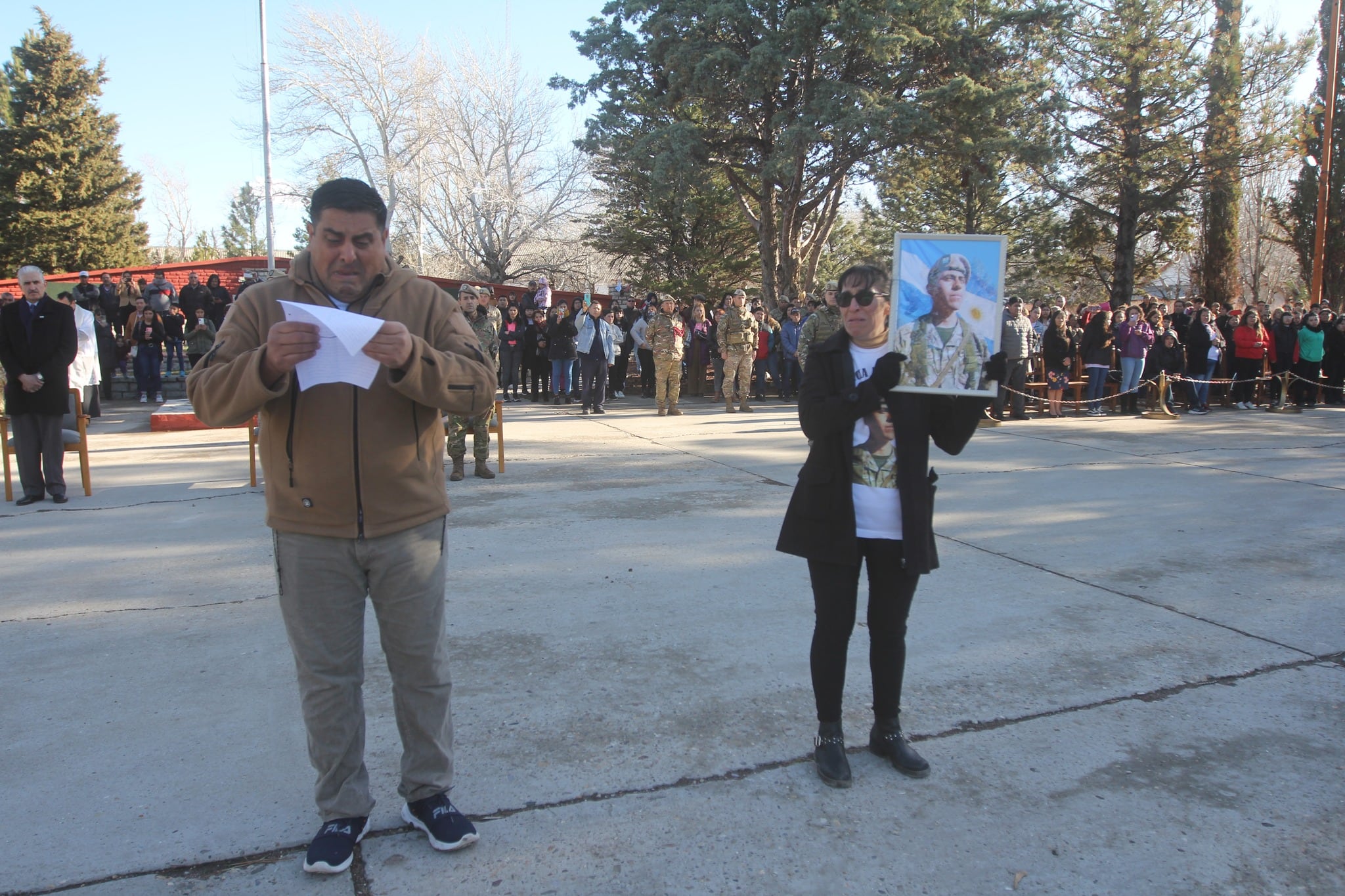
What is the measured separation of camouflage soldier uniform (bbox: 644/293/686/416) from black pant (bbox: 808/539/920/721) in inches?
441

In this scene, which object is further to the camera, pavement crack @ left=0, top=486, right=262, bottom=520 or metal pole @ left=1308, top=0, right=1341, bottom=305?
metal pole @ left=1308, top=0, right=1341, bottom=305

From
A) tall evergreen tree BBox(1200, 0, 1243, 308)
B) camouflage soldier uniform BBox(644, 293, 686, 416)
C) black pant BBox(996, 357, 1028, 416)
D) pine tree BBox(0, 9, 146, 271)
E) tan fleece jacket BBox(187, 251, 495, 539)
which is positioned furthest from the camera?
pine tree BBox(0, 9, 146, 271)

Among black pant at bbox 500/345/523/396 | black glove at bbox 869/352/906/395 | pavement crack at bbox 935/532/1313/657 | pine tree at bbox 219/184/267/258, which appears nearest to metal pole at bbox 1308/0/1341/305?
black pant at bbox 500/345/523/396

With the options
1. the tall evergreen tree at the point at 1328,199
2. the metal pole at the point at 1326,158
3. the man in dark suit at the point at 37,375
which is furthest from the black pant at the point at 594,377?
the tall evergreen tree at the point at 1328,199

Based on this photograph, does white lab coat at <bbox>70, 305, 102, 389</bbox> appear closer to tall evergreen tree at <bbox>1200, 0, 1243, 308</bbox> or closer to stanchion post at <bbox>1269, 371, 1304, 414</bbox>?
stanchion post at <bbox>1269, 371, 1304, 414</bbox>

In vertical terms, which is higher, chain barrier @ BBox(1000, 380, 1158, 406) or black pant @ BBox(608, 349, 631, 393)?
black pant @ BBox(608, 349, 631, 393)

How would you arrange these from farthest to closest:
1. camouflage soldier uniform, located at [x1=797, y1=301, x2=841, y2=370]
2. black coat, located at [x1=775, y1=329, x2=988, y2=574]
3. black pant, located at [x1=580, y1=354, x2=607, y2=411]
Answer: black pant, located at [x1=580, y1=354, x2=607, y2=411] → camouflage soldier uniform, located at [x1=797, y1=301, x2=841, y2=370] → black coat, located at [x1=775, y1=329, x2=988, y2=574]

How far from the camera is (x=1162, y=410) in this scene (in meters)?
14.9

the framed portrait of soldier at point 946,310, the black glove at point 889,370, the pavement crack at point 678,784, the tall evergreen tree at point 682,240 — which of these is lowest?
the pavement crack at point 678,784

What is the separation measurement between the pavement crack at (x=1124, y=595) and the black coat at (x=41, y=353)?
7127 millimetres

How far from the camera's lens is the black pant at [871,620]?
3.16 meters

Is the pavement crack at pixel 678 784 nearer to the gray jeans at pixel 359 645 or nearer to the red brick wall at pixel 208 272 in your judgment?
the gray jeans at pixel 359 645

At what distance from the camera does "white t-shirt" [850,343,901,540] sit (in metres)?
3.13

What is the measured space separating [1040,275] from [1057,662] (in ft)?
92.8
